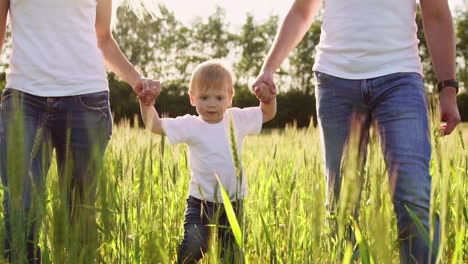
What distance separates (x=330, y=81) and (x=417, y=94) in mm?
276

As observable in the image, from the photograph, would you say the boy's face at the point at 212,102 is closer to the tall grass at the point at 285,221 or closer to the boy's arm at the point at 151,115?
the boy's arm at the point at 151,115

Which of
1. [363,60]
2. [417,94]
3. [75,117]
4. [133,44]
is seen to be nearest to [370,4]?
[363,60]

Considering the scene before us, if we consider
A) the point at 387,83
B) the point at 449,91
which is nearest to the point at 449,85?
the point at 449,91

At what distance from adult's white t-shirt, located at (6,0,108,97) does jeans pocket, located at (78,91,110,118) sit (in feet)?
0.06

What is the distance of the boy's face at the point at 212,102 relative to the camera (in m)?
2.14

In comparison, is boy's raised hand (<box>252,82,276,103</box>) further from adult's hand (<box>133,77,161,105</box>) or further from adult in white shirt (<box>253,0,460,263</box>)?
adult's hand (<box>133,77,161,105</box>)

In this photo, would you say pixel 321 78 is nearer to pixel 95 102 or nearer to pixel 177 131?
pixel 177 131

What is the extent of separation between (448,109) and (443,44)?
207mm

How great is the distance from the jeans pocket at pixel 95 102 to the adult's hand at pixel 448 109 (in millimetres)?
1064

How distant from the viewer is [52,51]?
1825 mm

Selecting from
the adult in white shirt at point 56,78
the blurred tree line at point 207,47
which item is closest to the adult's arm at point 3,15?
the adult in white shirt at point 56,78

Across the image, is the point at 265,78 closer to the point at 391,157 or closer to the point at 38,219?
the point at 391,157

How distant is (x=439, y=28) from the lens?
184 cm

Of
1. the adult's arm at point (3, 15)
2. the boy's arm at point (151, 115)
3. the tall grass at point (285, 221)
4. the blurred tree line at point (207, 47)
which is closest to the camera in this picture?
the tall grass at point (285, 221)
